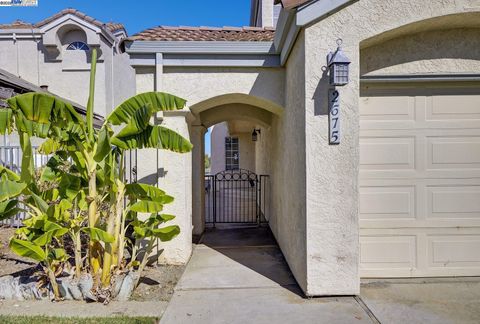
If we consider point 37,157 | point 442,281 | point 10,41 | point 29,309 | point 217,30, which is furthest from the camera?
point 10,41

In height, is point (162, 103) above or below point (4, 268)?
above

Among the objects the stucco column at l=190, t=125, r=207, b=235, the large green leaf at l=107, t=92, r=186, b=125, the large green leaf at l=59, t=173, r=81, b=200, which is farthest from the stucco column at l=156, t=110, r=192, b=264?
the stucco column at l=190, t=125, r=207, b=235

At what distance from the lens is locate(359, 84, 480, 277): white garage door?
5.03 meters

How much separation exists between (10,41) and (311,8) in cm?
1807

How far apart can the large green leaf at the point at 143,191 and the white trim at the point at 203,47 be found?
2.77 metres

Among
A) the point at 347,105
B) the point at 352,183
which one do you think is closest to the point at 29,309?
the point at 352,183

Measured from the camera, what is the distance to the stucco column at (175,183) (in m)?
5.93

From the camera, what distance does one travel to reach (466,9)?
14.4 feet

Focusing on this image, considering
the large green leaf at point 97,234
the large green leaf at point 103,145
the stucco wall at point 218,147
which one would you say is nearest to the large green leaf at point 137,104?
the large green leaf at point 103,145

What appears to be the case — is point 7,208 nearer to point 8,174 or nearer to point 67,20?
point 8,174

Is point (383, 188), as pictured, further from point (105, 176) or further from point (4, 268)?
point (4, 268)

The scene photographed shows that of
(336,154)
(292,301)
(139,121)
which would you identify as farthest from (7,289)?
(336,154)

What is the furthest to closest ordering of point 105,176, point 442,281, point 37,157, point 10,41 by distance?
1. point 10,41
2. point 37,157
3. point 442,281
4. point 105,176

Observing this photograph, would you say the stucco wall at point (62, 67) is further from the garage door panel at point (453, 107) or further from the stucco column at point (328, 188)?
the garage door panel at point (453, 107)
